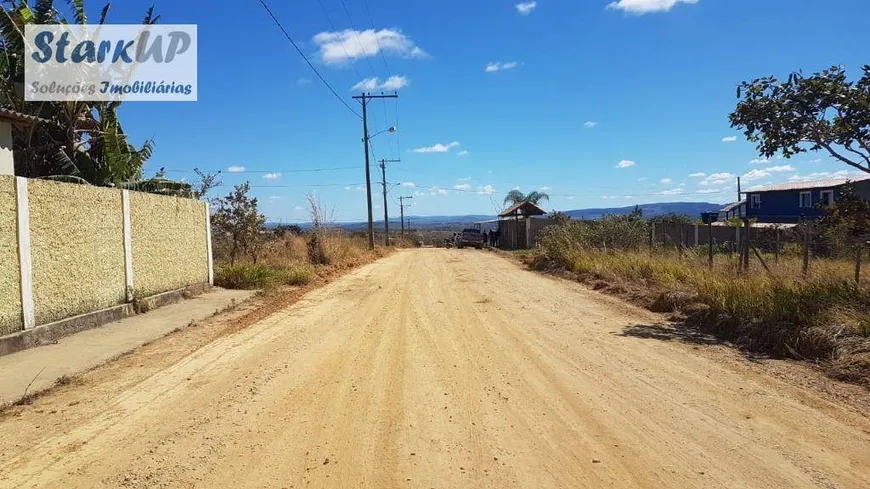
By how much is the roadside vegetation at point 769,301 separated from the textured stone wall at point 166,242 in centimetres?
1007

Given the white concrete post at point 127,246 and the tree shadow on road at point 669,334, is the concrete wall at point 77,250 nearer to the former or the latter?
the white concrete post at point 127,246

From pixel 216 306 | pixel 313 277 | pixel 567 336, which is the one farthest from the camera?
pixel 313 277

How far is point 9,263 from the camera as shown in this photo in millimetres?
7793

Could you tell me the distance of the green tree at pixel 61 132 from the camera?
15125 mm

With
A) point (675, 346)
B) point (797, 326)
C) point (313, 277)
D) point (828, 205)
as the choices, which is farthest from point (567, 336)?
point (313, 277)

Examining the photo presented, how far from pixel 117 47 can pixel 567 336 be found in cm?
1487

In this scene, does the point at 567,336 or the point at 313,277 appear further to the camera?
the point at 313,277

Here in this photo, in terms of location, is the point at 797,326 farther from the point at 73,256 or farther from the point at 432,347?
the point at 73,256

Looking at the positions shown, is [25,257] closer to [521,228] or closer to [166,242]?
[166,242]

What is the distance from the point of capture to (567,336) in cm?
858

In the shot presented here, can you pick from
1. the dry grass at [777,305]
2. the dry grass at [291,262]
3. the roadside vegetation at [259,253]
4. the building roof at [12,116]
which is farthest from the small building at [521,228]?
the building roof at [12,116]

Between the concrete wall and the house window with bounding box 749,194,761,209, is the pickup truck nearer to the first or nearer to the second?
the house window with bounding box 749,194,761,209

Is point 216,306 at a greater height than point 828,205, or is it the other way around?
point 828,205

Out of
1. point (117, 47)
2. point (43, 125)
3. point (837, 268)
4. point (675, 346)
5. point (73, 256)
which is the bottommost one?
point (675, 346)
